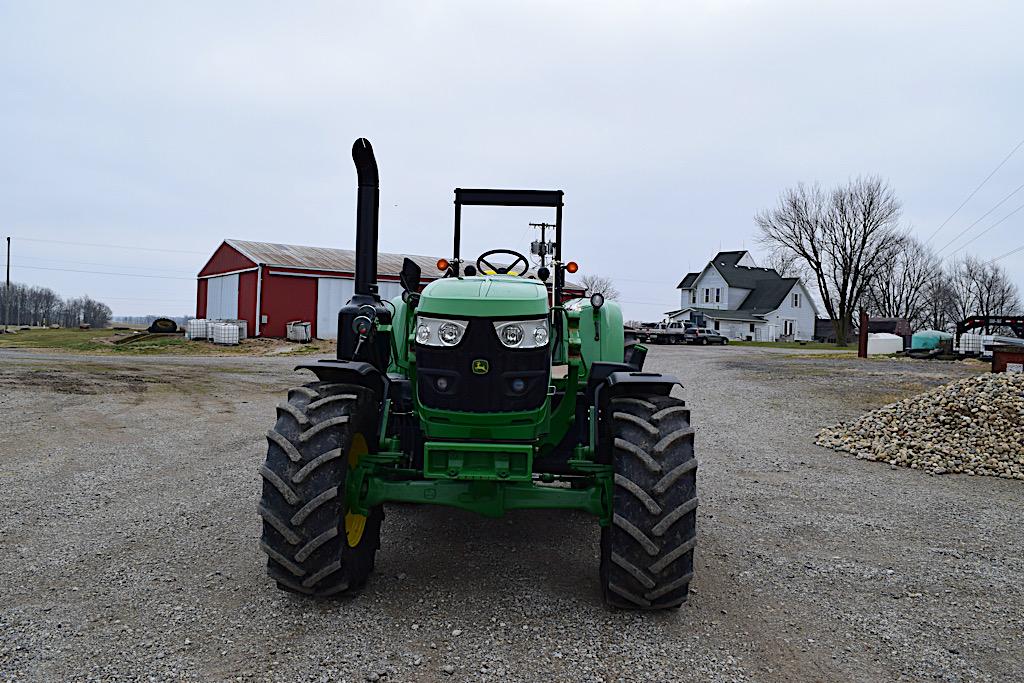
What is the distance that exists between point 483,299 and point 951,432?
7.45m

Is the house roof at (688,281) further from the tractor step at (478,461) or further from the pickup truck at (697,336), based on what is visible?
the tractor step at (478,461)

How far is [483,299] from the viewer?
3.80m

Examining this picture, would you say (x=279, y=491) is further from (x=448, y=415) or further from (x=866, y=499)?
(x=866, y=499)

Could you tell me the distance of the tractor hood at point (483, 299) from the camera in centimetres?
378

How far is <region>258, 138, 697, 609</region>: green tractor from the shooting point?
12.2 ft

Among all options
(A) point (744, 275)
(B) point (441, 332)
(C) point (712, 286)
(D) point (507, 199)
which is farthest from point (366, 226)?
(A) point (744, 275)

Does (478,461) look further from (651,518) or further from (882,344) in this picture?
(882,344)

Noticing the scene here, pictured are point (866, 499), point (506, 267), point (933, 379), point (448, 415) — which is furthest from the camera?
point (933, 379)

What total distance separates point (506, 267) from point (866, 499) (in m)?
4.08

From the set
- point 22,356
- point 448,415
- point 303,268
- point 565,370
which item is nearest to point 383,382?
point 448,415

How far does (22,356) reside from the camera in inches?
818

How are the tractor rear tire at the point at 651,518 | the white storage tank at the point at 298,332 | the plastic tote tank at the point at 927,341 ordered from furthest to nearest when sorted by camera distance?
the plastic tote tank at the point at 927,341 → the white storage tank at the point at 298,332 → the tractor rear tire at the point at 651,518

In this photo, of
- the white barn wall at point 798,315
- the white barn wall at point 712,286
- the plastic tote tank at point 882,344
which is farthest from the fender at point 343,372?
the white barn wall at point 712,286

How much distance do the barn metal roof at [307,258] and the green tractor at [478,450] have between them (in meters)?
24.7
